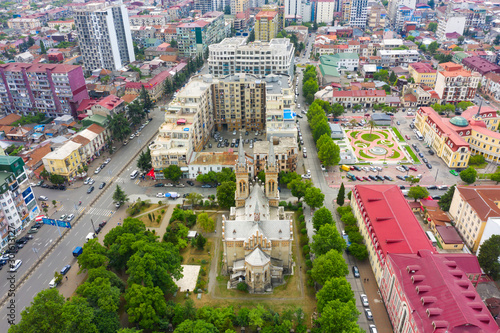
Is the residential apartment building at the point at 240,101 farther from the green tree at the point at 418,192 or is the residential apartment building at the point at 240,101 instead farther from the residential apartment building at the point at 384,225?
the green tree at the point at 418,192

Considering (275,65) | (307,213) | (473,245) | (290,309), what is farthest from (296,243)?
(275,65)

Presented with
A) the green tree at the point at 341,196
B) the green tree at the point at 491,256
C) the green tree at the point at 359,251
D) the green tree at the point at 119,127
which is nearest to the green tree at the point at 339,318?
the green tree at the point at 359,251

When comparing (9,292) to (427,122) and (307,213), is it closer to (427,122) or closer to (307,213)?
(307,213)

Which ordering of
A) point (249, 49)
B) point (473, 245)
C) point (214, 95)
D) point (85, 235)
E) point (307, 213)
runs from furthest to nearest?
point (249, 49) → point (214, 95) → point (307, 213) → point (85, 235) → point (473, 245)

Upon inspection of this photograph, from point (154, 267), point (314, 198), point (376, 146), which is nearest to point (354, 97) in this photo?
point (376, 146)

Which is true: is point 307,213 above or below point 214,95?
below

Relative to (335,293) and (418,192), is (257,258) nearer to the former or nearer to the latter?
(335,293)
